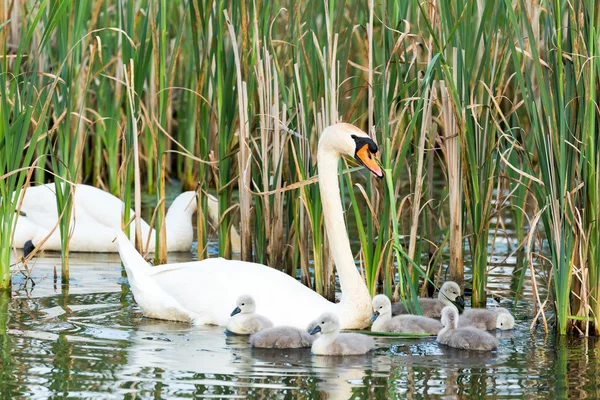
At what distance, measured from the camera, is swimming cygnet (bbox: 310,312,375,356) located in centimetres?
691

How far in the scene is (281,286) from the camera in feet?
25.7

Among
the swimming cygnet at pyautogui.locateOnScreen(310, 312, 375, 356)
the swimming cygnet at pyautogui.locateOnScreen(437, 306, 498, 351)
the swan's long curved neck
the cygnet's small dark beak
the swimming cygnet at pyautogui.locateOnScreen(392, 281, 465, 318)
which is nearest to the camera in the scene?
the swimming cygnet at pyautogui.locateOnScreen(310, 312, 375, 356)

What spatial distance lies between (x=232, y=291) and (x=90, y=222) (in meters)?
3.83

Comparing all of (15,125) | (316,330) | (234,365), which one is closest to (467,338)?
(316,330)

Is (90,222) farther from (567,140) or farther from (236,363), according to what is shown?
(567,140)

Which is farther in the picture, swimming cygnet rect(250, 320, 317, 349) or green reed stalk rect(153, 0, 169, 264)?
green reed stalk rect(153, 0, 169, 264)

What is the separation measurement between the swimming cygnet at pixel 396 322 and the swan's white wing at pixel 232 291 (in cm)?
29

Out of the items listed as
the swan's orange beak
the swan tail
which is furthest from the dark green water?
the swan's orange beak

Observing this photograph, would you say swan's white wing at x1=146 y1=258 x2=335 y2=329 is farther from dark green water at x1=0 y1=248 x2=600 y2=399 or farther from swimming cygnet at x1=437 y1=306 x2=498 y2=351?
swimming cygnet at x1=437 y1=306 x2=498 y2=351

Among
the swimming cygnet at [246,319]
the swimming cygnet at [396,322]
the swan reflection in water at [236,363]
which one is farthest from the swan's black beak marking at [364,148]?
the swan reflection in water at [236,363]

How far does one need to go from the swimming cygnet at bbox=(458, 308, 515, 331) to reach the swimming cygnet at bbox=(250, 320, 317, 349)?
1.07 metres

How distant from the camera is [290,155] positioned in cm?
880

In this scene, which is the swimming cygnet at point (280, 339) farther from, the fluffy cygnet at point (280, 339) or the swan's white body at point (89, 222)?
the swan's white body at point (89, 222)

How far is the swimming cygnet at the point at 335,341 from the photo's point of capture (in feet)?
22.7
